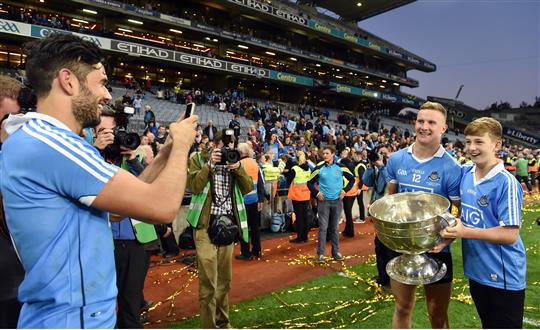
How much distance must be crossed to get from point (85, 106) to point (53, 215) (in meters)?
0.47

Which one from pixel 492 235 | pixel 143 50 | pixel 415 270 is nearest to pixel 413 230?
pixel 415 270

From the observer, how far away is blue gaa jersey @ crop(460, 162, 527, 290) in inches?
93.3

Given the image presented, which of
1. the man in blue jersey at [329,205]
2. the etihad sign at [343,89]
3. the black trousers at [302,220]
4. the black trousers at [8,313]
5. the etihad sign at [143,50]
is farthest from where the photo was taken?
the etihad sign at [343,89]

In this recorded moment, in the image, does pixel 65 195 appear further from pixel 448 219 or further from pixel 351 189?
pixel 351 189

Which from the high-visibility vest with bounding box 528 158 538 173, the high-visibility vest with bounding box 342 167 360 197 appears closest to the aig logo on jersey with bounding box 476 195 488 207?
the high-visibility vest with bounding box 342 167 360 197

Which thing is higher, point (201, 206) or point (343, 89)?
point (343, 89)

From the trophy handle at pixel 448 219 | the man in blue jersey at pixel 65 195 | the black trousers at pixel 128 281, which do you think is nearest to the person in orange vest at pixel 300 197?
the black trousers at pixel 128 281

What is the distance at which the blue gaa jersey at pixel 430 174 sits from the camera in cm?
298

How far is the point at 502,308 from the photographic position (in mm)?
2373

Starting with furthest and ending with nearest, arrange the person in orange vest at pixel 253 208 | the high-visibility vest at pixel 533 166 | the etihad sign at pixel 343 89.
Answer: the etihad sign at pixel 343 89
the high-visibility vest at pixel 533 166
the person in orange vest at pixel 253 208

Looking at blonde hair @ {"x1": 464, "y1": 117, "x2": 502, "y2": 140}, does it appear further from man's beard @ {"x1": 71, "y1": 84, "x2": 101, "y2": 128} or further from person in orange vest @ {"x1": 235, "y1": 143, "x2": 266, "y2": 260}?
person in orange vest @ {"x1": 235, "y1": 143, "x2": 266, "y2": 260}

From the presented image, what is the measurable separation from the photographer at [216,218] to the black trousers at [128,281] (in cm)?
65

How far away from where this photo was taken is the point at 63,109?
1452 millimetres

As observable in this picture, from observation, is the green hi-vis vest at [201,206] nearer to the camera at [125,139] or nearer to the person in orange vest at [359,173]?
the camera at [125,139]
